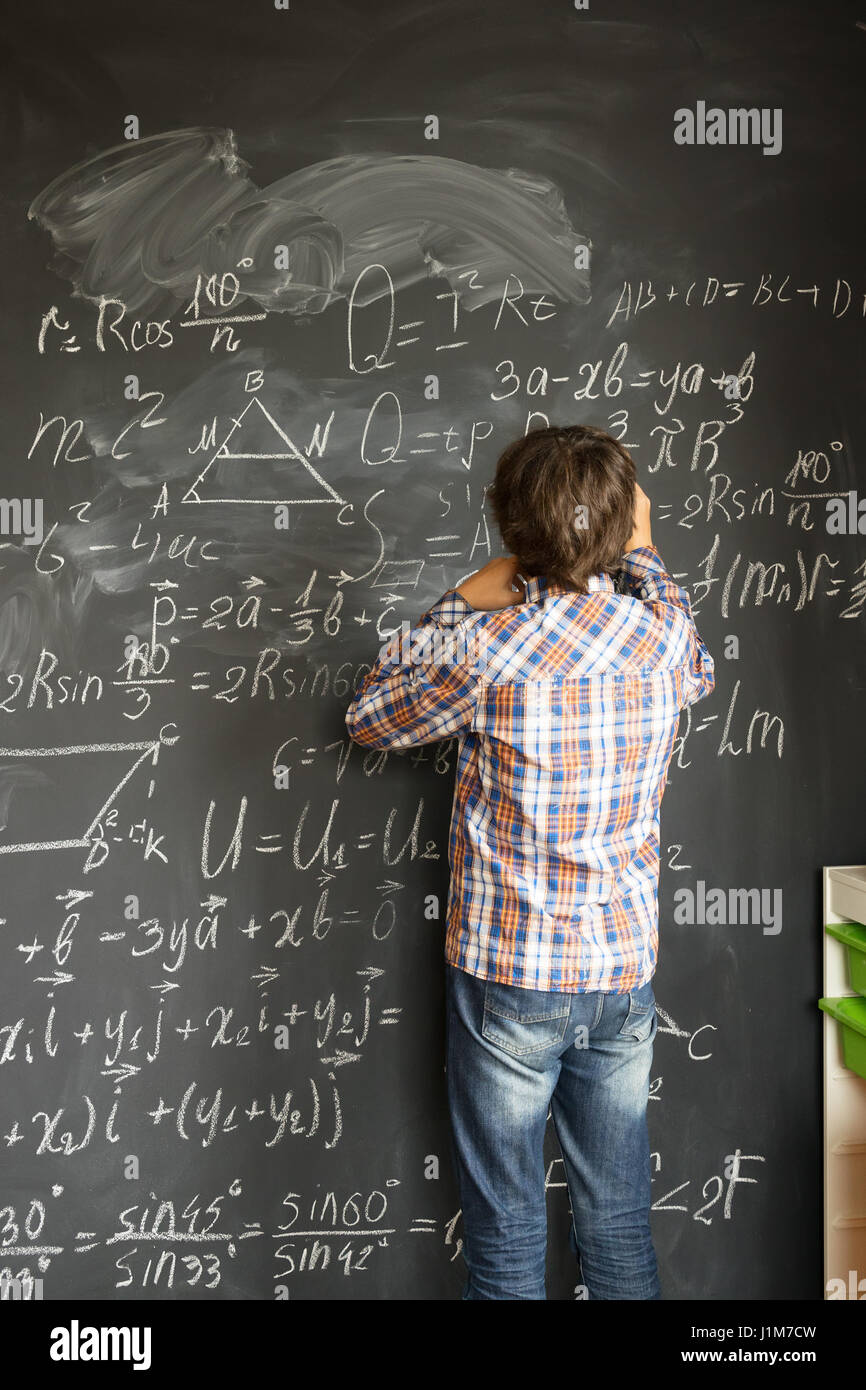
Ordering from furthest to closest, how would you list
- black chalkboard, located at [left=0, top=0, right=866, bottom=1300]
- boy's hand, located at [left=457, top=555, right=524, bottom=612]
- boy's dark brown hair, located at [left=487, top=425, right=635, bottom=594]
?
black chalkboard, located at [left=0, top=0, right=866, bottom=1300]
boy's hand, located at [left=457, top=555, right=524, bottom=612]
boy's dark brown hair, located at [left=487, top=425, right=635, bottom=594]

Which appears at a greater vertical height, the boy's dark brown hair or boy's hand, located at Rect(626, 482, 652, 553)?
boy's hand, located at Rect(626, 482, 652, 553)

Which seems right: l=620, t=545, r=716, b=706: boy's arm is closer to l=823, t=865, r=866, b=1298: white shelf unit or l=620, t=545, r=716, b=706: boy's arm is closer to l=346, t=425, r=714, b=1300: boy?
l=346, t=425, r=714, b=1300: boy

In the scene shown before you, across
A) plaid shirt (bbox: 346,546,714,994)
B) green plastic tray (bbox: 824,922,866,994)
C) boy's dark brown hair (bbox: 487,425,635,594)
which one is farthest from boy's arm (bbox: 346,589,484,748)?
green plastic tray (bbox: 824,922,866,994)

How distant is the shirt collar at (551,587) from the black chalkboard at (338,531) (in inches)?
20.0

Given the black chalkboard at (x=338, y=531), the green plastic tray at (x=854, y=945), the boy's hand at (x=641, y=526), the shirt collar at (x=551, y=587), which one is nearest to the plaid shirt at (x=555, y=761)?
the shirt collar at (x=551, y=587)

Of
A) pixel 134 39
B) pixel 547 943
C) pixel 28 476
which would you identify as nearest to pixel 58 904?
pixel 28 476

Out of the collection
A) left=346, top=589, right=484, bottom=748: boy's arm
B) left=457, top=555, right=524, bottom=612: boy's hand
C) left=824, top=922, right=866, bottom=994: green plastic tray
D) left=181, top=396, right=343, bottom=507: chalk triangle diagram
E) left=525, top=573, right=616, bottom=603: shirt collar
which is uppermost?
left=181, top=396, right=343, bottom=507: chalk triangle diagram

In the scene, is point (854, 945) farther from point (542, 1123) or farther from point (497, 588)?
point (497, 588)

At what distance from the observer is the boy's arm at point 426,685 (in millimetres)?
1513

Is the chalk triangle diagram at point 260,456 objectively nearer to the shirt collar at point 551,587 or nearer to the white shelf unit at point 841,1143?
the shirt collar at point 551,587

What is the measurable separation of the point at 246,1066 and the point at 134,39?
196cm

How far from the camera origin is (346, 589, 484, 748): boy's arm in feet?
4.96

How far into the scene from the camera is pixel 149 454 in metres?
1.99

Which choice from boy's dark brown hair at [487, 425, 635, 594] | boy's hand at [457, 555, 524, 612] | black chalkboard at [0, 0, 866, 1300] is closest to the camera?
boy's dark brown hair at [487, 425, 635, 594]
